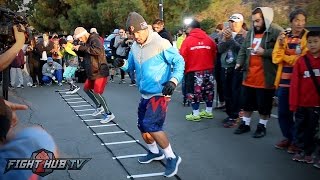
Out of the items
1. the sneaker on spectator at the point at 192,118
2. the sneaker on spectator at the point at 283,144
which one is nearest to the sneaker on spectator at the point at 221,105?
the sneaker on spectator at the point at 192,118

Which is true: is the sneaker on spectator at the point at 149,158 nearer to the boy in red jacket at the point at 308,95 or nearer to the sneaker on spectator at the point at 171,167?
the sneaker on spectator at the point at 171,167

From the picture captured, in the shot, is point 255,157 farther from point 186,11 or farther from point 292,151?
point 186,11

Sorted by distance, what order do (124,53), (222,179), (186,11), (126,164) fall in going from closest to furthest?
(222,179) < (126,164) < (124,53) < (186,11)

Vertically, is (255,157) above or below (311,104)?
below

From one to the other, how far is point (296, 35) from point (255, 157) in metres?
1.71

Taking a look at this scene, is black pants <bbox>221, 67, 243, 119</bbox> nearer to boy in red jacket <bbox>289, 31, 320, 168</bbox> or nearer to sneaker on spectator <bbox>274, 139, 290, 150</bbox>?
sneaker on spectator <bbox>274, 139, 290, 150</bbox>

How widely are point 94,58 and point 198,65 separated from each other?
201 centimetres

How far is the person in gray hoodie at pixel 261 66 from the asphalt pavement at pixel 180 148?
0.54 metres

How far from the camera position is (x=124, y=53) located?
43.8 ft

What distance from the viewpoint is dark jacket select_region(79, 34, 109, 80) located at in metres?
7.75

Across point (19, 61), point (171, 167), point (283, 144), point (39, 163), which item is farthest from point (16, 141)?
point (19, 61)

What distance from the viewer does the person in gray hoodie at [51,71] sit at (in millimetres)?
13703

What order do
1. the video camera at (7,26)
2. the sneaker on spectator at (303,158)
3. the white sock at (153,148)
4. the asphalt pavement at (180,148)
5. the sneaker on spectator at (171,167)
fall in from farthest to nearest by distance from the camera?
the white sock at (153,148) → the sneaker on spectator at (303,158) → the asphalt pavement at (180,148) → the sneaker on spectator at (171,167) → the video camera at (7,26)

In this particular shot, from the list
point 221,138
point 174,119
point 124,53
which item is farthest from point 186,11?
point 221,138
